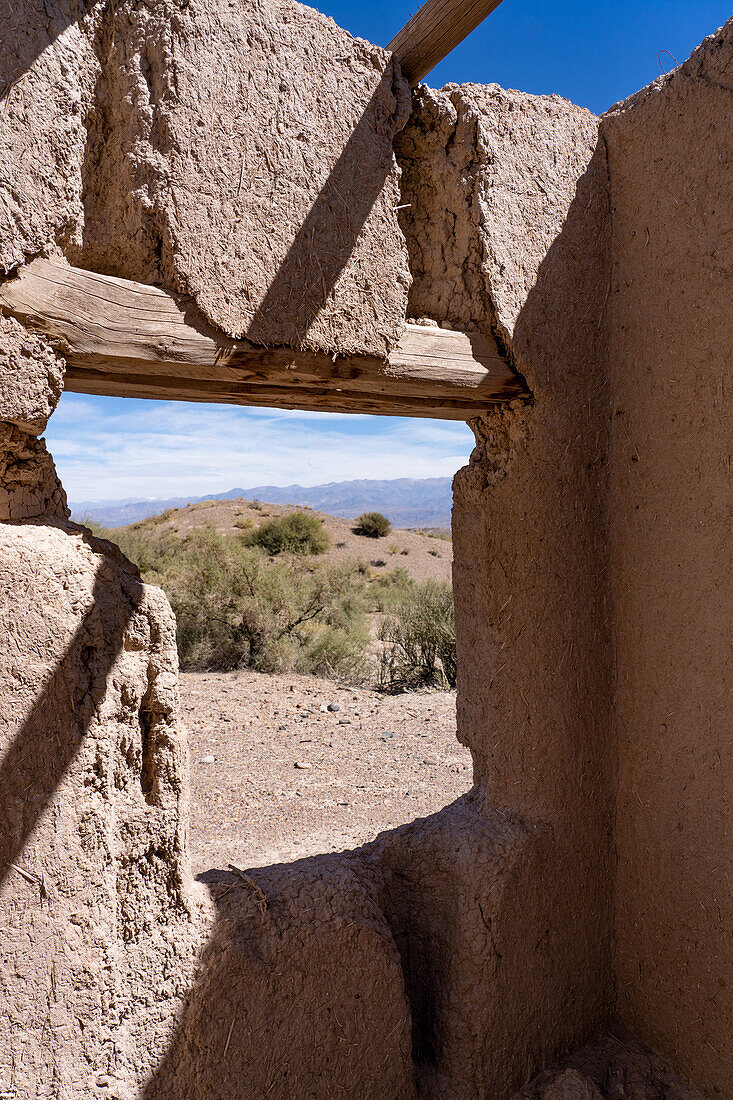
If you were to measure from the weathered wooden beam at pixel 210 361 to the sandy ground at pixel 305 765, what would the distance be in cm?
260

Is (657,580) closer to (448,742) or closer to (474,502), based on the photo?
(474,502)

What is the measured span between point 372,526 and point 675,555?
23385mm

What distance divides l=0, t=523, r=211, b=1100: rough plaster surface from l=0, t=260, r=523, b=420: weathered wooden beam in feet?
1.67

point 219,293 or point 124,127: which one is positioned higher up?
point 124,127

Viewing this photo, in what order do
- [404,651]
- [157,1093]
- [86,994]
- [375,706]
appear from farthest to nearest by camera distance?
1. [404,651]
2. [375,706]
3. [157,1093]
4. [86,994]

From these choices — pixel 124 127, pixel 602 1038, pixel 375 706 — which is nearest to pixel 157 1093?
pixel 602 1038

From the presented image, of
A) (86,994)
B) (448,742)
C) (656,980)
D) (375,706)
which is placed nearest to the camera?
(86,994)

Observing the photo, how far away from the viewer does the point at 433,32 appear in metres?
2.35

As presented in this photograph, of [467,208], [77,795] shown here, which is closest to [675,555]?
[467,208]

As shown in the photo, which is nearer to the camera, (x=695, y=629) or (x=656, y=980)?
(x=695, y=629)

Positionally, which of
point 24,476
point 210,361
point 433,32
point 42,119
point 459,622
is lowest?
point 459,622

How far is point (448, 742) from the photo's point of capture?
6.73 metres

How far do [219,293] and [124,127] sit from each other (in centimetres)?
50

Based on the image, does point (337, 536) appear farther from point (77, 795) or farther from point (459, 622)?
point (77, 795)
